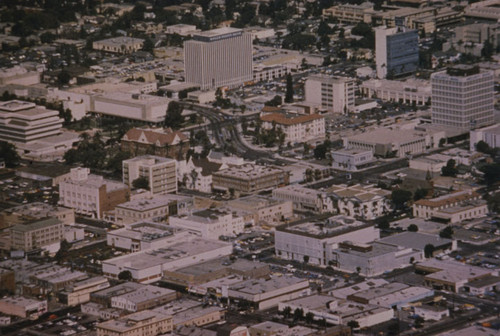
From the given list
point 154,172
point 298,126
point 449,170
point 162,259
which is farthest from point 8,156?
point 449,170

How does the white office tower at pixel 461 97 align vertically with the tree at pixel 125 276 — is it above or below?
above

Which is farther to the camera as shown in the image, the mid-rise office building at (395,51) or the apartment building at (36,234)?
the mid-rise office building at (395,51)

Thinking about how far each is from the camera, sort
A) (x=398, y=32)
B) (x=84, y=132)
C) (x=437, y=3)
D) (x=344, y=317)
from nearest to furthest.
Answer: (x=344, y=317)
(x=84, y=132)
(x=398, y=32)
(x=437, y=3)

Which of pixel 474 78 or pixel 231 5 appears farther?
pixel 231 5

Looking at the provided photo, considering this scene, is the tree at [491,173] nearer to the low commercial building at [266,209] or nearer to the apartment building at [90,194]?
the low commercial building at [266,209]

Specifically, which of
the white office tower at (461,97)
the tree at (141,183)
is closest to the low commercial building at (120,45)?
the white office tower at (461,97)

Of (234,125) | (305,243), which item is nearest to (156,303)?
(305,243)

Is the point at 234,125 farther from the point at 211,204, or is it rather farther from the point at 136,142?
the point at 211,204
